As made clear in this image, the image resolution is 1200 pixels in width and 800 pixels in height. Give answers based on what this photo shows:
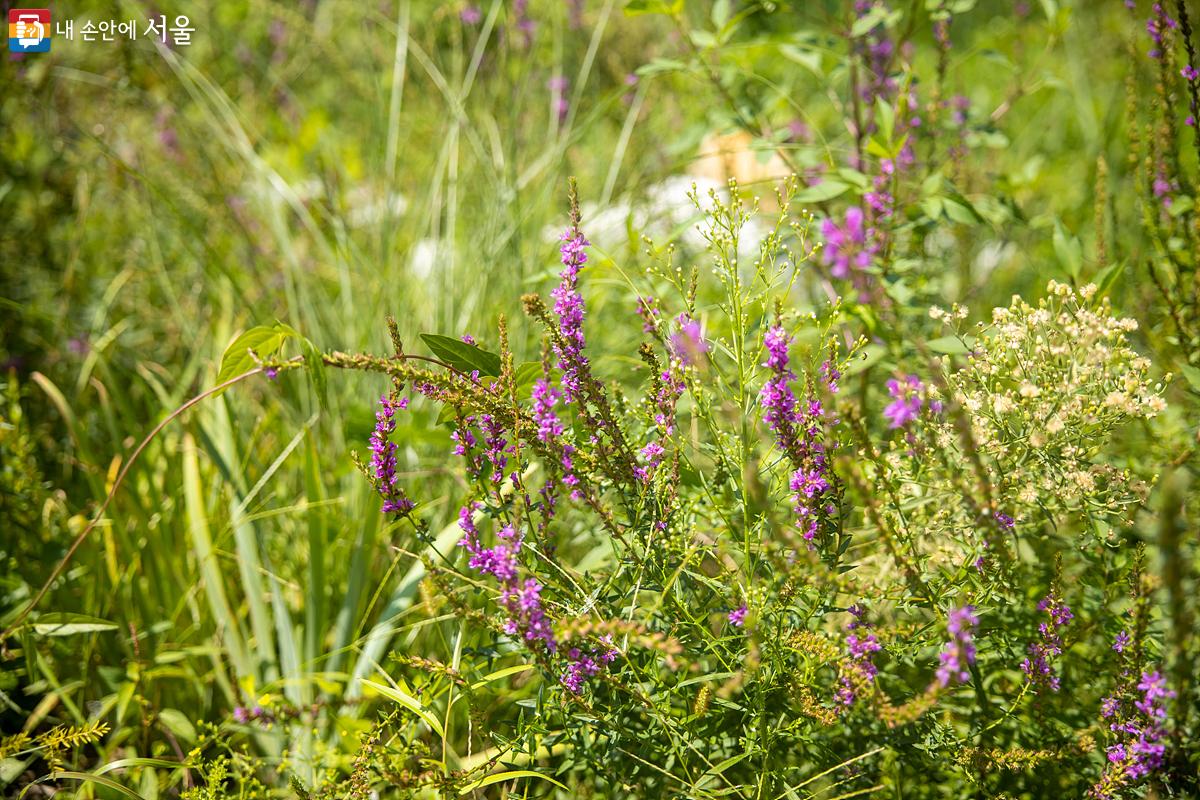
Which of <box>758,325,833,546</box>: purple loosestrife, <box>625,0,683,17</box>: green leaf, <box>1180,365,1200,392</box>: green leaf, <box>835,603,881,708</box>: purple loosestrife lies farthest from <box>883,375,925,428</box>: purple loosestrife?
<box>625,0,683,17</box>: green leaf

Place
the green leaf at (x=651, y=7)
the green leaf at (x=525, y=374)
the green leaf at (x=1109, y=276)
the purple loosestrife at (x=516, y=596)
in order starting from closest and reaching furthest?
the purple loosestrife at (x=516, y=596) < the green leaf at (x=525, y=374) < the green leaf at (x=1109, y=276) < the green leaf at (x=651, y=7)

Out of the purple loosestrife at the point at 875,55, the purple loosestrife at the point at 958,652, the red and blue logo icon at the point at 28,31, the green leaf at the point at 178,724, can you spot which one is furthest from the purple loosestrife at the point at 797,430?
the red and blue logo icon at the point at 28,31

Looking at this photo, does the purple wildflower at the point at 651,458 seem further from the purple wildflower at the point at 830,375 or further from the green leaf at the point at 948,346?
the green leaf at the point at 948,346

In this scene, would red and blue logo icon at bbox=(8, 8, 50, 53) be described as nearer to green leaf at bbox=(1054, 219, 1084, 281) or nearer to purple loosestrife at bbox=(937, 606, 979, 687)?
green leaf at bbox=(1054, 219, 1084, 281)

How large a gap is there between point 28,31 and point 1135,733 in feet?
11.5

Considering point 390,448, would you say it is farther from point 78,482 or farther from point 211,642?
point 78,482

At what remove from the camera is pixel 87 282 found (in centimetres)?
289

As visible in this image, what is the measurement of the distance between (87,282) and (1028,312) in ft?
9.30

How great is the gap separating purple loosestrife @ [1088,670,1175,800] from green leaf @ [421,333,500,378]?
100cm

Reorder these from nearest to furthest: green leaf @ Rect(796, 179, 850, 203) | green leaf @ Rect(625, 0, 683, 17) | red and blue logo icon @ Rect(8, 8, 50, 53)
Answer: green leaf @ Rect(796, 179, 850, 203), green leaf @ Rect(625, 0, 683, 17), red and blue logo icon @ Rect(8, 8, 50, 53)

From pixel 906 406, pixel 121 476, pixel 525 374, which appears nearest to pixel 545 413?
pixel 525 374

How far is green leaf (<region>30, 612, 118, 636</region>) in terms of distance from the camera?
1.71 metres

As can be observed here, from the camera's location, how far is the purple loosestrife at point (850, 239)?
6.21 feet

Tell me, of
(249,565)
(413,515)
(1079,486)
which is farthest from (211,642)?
(1079,486)
